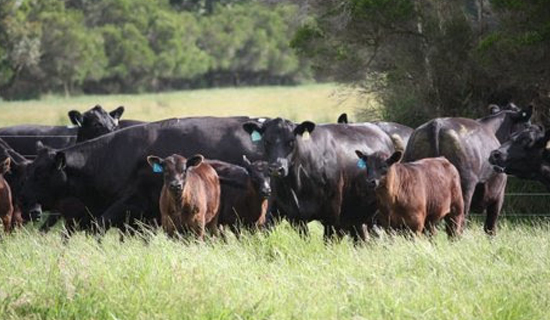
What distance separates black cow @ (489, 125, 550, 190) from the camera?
46.3ft

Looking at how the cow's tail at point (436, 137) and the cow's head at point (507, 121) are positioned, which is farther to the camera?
the cow's head at point (507, 121)

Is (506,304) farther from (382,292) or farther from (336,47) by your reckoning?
(336,47)

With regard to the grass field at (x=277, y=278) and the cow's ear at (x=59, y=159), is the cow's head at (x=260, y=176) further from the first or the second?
the cow's ear at (x=59, y=159)

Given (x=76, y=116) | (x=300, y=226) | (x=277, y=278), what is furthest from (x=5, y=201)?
(x=277, y=278)

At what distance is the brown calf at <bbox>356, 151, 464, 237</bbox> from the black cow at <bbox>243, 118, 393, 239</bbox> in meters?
0.91

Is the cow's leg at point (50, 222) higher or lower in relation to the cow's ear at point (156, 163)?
lower

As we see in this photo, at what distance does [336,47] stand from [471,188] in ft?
32.5

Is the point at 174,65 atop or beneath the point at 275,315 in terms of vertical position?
beneath

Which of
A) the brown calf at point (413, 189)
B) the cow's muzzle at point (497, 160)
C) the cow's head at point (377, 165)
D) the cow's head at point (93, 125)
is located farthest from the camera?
the cow's head at point (93, 125)

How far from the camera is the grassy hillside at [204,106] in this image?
1854 inches

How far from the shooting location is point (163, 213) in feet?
41.6

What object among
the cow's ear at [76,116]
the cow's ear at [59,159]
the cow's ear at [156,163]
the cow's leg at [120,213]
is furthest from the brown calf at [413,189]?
the cow's ear at [76,116]

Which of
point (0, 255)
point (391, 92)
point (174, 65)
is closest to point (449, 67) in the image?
point (391, 92)

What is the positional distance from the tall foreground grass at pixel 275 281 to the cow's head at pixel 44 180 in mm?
2024
